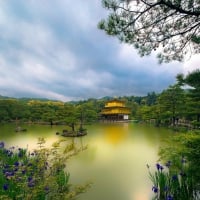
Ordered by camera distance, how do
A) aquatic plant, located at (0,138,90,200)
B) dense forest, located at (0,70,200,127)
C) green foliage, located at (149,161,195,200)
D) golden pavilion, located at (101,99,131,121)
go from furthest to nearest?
golden pavilion, located at (101,99,131,121) → dense forest, located at (0,70,200,127) → green foliage, located at (149,161,195,200) → aquatic plant, located at (0,138,90,200)

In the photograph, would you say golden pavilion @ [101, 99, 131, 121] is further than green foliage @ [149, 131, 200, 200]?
Yes

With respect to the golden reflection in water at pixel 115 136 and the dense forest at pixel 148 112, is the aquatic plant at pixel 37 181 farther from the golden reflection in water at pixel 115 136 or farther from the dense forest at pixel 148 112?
the dense forest at pixel 148 112

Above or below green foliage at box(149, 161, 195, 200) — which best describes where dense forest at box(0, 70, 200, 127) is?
above

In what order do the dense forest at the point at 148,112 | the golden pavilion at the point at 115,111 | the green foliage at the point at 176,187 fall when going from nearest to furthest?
1. the green foliage at the point at 176,187
2. the dense forest at the point at 148,112
3. the golden pavilion at the point at 115,111

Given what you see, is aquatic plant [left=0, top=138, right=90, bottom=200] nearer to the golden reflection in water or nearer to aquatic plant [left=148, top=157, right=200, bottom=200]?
aquatic plant [left=148, top=157, right=200, bottom=200]

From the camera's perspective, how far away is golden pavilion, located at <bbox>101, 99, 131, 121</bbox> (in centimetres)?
2678

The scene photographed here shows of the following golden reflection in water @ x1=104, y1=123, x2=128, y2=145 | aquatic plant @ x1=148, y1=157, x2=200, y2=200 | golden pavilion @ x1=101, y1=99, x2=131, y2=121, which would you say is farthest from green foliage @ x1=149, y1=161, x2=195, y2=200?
golden pavilion @ x1=101, y1=99, x2=131, y2=121

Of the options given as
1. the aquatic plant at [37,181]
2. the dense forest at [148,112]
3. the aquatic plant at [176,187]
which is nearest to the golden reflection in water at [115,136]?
the dense forest at [148,112]

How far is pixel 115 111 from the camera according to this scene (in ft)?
88.3

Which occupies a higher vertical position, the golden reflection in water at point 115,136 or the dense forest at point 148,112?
the dense forest at point 148,112

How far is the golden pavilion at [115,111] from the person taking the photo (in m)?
26.8

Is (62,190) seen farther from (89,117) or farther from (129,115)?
(129,115)

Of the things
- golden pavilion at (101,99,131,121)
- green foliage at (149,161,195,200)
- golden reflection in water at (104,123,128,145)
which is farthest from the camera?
golden pavilion at (101,99,131,121)

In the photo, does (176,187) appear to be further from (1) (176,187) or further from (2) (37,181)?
(2) (37,181)
